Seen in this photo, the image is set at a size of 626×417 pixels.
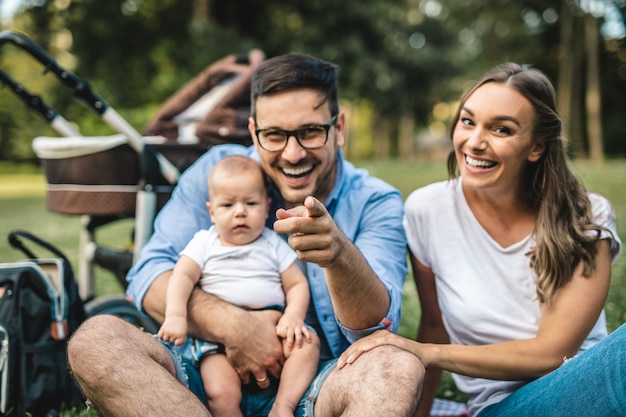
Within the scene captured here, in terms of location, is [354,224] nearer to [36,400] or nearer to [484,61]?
[36,400]

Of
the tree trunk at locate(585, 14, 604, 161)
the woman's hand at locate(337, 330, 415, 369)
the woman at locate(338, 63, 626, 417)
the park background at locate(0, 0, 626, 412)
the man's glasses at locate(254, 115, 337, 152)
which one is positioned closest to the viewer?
the woman's hand at locate(337, 330, 415, 369)

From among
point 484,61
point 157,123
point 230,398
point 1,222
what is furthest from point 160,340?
point 484,61

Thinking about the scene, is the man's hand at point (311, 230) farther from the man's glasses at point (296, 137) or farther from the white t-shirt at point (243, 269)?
the man's glasses at point (296, 137)

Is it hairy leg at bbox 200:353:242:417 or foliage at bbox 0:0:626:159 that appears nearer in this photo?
hairy leg at bbox 200:353:242:417

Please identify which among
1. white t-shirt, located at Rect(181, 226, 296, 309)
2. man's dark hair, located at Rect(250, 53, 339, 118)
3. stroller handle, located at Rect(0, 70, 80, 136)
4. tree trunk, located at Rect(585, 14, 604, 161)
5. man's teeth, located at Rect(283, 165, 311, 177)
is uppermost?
tree trunk, located at Rect(585, 14, 604, 161)

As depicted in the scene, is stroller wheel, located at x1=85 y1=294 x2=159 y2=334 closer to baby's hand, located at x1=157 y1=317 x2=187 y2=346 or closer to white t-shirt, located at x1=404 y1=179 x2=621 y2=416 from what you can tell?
baby's hand, located at x1=157 y1=317 x2=187 y2=346

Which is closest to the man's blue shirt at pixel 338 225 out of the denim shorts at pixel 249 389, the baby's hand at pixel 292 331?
the baby's hand at pixel 292 331

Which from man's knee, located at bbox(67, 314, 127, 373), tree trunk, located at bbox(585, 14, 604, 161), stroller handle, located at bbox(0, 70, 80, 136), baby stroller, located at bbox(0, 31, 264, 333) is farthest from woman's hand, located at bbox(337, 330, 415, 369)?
tree trunk, located at bbox(585, 14, 604, 161)

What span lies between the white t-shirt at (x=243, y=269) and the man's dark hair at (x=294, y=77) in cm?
58

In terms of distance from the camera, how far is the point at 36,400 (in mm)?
2586

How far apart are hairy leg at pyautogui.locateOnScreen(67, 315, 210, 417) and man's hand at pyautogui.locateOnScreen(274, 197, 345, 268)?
0.61 m

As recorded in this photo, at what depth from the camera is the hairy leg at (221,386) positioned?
2.14 meters

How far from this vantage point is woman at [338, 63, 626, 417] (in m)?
2.10

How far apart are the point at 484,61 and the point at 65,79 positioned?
22.7 m
